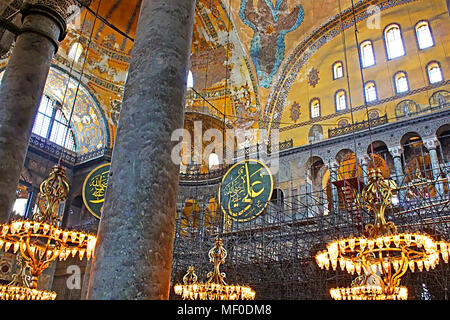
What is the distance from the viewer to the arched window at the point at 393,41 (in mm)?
11234

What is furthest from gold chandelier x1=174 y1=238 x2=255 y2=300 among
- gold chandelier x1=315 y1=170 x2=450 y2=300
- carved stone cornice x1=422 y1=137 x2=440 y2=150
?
carved stone cornice x1=422 y1=137 x2=440 y2=150

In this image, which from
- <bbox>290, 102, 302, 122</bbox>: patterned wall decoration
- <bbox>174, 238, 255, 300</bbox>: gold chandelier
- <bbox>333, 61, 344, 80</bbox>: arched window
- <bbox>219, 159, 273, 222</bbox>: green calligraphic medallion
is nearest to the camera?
<bbox>174, 238, 255, 300</bbox>: gold chandelier

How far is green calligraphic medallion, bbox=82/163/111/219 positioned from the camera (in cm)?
1058

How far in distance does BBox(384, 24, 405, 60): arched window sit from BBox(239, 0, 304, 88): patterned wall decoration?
8.65ft

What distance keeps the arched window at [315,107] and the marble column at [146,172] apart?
9941 millimetres

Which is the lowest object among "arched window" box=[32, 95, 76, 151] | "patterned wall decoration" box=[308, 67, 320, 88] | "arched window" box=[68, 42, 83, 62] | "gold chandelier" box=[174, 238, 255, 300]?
"gold chandelier" box=[174, 238, 255, 300]

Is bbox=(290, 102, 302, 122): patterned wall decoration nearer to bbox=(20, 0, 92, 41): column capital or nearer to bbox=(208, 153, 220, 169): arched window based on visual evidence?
bbox=(208, 153, 220, 169): arched window

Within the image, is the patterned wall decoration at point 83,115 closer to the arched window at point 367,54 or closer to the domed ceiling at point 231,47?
the domed ceiling at point 231,47

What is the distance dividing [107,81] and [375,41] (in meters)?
8.46

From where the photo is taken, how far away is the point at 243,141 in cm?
1295
